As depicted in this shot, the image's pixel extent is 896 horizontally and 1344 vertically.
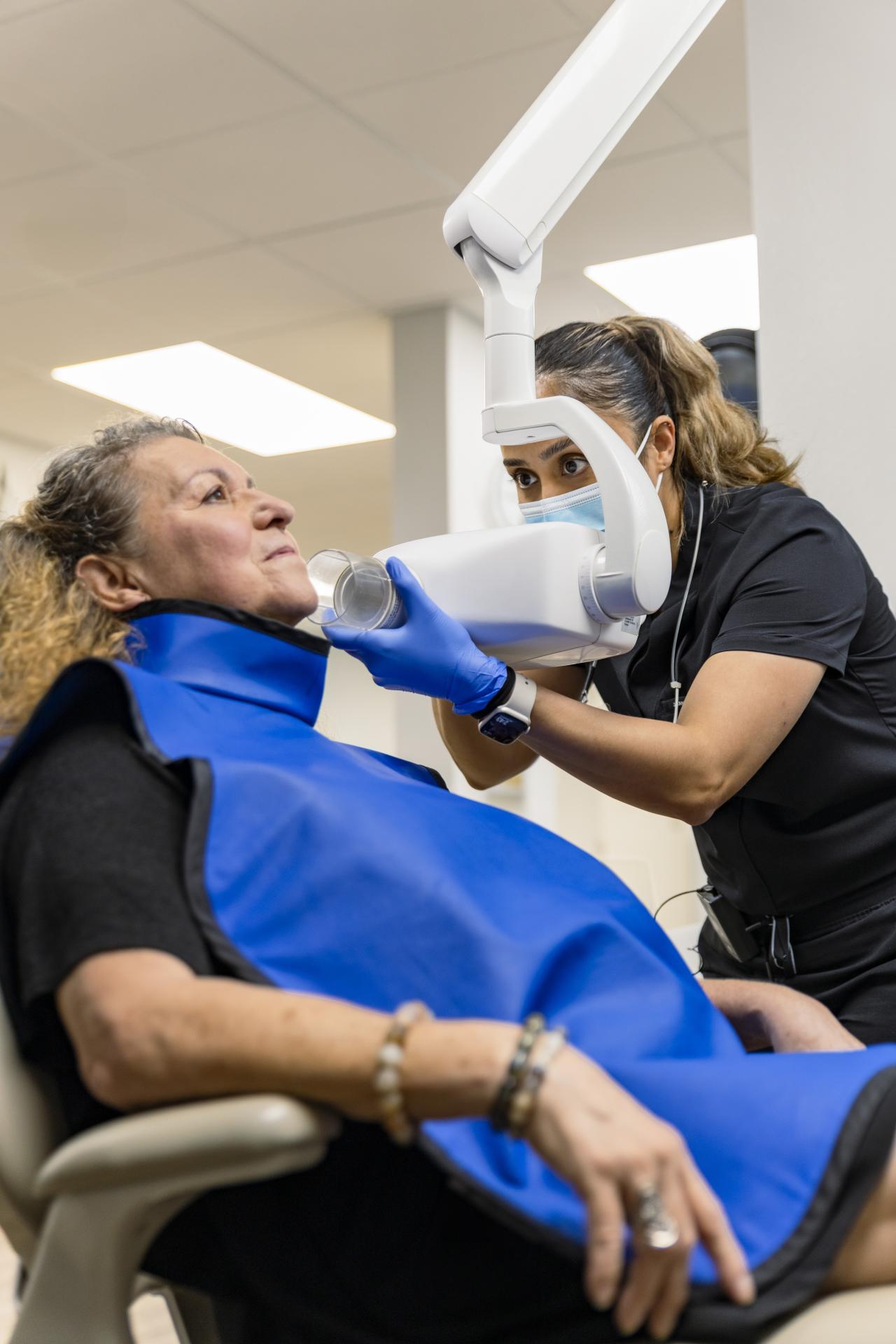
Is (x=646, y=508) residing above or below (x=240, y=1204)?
above

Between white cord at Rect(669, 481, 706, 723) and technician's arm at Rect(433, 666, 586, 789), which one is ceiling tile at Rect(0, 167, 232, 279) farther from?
white cord at Rect(669, 481, 706, 723)

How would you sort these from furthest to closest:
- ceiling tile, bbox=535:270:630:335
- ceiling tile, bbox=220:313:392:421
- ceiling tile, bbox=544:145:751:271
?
ceiling tile, bbox=220:313:392:421, ceiling tile, bbox=535:270:630:335, ceiling tile, bbox=544:145:751:271

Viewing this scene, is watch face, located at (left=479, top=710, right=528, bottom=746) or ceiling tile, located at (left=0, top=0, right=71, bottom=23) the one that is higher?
ceiling tile, located at (left=0, top=0, right=71, bottom=23)

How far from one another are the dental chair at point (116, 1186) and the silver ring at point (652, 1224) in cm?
15

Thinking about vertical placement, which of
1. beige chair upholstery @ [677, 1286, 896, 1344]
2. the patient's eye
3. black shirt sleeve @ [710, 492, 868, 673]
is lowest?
beige chair upholstery @ [677, 1286, 896, 1344]

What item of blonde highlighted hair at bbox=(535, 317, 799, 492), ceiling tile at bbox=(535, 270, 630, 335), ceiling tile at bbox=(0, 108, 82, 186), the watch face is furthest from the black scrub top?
ceiling tile at bbox=(535, 270, 630, 335)

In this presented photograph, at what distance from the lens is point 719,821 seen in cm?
169

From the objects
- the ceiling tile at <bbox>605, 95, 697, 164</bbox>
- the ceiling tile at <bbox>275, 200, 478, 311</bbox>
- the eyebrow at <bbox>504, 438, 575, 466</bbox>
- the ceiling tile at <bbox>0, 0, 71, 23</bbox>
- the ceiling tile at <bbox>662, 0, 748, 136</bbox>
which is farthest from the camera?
the ceiling tile at <bbox>275, 200, 478, 311</bbox>

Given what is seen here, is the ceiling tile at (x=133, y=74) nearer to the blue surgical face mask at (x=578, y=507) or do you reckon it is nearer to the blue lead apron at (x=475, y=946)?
the blue surgical face mask at (x=578, y=507)

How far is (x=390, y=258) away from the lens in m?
4.61

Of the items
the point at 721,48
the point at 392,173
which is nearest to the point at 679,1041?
the point at 721,48

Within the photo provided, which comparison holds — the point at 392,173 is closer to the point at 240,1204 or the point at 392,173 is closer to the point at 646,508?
the point at 646,508

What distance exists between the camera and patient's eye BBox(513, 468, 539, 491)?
1.77 m

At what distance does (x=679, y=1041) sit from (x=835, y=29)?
1.87 meters
